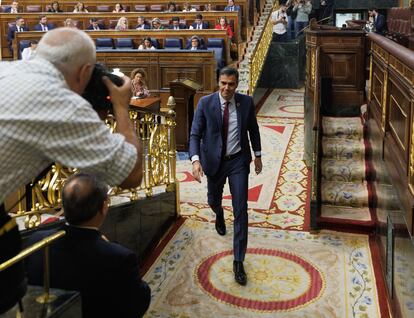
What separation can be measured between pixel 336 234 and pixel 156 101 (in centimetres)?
367

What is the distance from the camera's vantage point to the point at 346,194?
5.09m

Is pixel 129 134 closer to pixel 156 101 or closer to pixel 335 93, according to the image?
pixel 335 93

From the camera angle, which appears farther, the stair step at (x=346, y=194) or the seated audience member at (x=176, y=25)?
the seated audience member at (x=176, y=25)

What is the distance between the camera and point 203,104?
4.06 metres

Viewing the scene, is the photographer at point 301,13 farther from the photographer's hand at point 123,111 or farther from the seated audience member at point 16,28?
the photographer's hand at point 123,111

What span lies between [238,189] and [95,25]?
8962 millimetres

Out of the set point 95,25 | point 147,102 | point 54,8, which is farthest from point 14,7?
point 147,102

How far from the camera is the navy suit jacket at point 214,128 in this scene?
3.99 m

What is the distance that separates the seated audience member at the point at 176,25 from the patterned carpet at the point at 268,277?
729 centimetres

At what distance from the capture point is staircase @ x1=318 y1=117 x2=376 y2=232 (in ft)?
15.6

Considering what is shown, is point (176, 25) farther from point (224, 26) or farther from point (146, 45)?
point (146, 45)

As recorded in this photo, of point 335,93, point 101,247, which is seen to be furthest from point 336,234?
point 101,247

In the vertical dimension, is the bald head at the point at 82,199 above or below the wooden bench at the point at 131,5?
below

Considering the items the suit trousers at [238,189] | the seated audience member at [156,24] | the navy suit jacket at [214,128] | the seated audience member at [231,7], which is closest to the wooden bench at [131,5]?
the seated audience member at [231,7]
